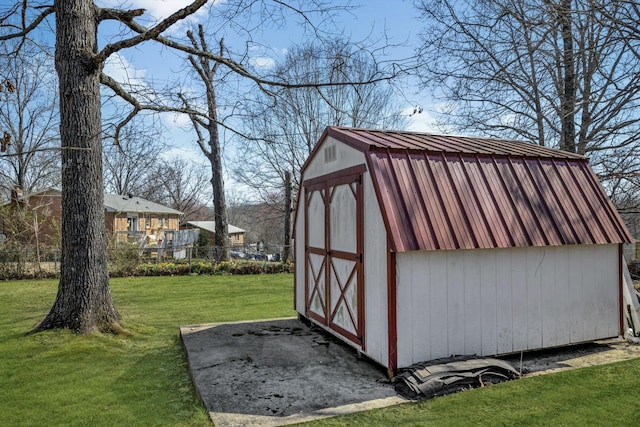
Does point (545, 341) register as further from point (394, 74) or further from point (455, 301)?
point (394, 74)

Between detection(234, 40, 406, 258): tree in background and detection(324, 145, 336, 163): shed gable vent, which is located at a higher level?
detection(234, 40, 406, 258): tree in background

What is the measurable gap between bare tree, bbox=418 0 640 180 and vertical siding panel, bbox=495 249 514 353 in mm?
3771

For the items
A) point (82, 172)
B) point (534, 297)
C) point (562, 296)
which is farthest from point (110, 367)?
point (562, 296)

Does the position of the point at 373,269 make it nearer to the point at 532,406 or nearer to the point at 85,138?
the point at 532,406

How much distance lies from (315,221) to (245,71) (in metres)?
2.52

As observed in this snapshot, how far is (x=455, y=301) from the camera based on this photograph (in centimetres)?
454

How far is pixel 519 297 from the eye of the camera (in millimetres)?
4871

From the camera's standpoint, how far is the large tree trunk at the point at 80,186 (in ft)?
19.8

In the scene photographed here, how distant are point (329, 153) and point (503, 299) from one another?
2764 mm

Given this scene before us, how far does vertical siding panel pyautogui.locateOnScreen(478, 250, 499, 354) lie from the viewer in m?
4.67

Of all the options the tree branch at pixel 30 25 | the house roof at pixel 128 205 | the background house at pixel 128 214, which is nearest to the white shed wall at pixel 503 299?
the tree branch at pixel 30 25

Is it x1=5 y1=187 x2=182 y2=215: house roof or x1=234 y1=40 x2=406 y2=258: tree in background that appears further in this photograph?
x1=5 y1=187 x2=182 y2=215: house roof

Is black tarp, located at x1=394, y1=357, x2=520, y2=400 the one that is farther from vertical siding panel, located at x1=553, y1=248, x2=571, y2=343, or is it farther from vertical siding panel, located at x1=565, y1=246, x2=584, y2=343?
vertical siding panel, located at x1=565, y1=246, x2=584, y2=343

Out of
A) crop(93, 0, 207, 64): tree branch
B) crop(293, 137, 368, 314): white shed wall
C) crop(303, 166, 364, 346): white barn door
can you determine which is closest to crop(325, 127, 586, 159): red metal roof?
crop(293, 137, 368, 314): white shed wall
